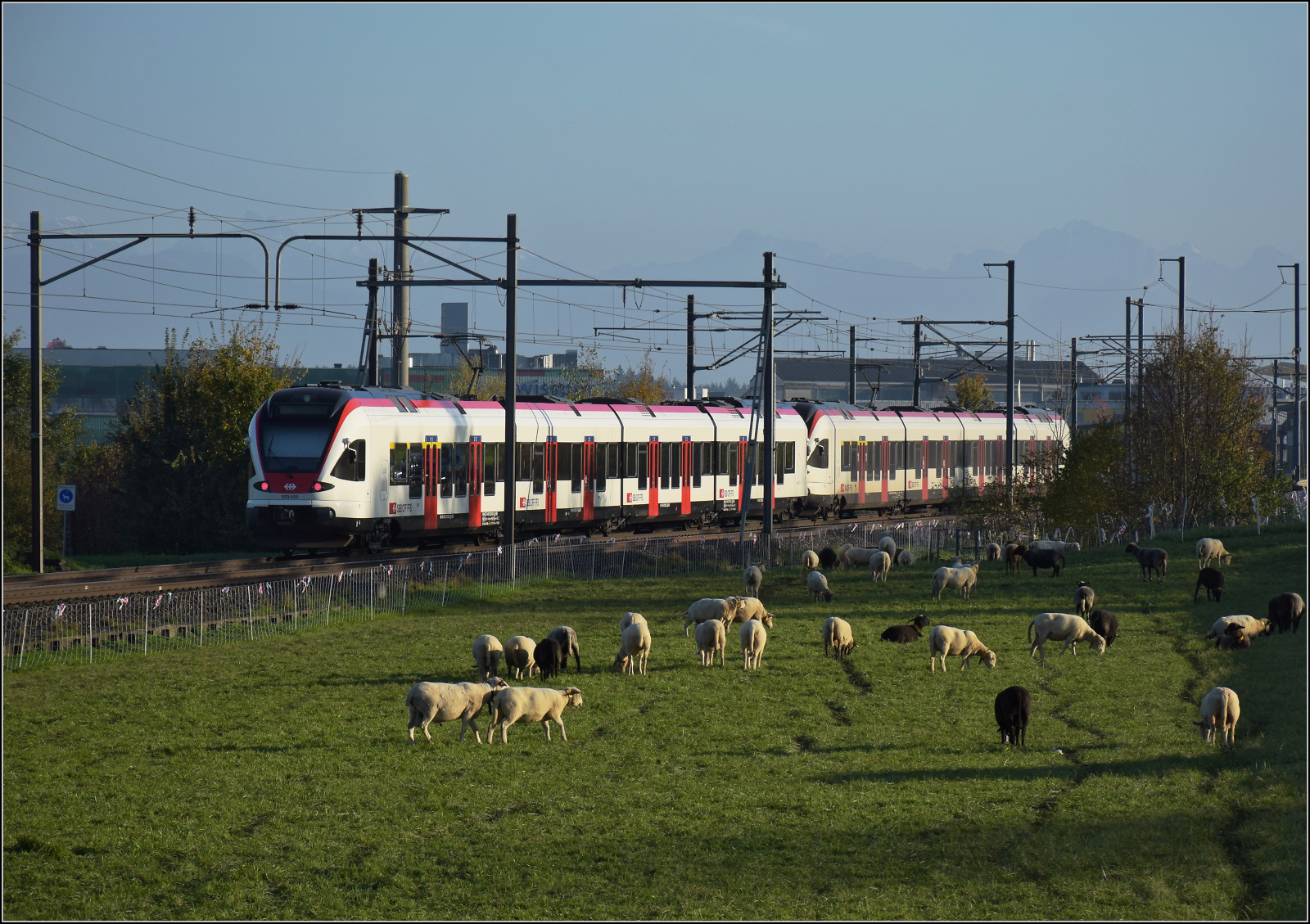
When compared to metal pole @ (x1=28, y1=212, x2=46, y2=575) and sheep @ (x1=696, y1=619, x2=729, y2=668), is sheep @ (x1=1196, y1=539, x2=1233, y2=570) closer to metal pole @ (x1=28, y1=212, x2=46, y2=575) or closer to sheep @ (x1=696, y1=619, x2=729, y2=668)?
sheep @ (x1=696, y1=619, x2=729, y2=668)

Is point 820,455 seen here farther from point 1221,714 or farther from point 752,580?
point 1221,714

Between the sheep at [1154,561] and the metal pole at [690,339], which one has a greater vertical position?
the metal pole at [690,339]

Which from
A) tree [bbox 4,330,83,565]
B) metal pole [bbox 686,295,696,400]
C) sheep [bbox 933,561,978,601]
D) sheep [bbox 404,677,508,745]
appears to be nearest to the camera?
sheep [bbox 404,677,508,745]

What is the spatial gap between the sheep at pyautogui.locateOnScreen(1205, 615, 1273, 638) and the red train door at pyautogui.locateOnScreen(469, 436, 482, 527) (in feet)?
71.3

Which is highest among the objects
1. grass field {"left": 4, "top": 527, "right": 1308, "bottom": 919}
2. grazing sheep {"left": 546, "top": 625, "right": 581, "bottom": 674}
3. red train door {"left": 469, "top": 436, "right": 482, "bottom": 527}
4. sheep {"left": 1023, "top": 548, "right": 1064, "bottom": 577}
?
red train door {"left": 469, "top": 436, "right": 482, "bottom": 527}

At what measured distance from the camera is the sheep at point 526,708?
16.9 meters

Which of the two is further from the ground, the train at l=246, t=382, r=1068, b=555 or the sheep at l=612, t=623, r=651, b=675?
the train at l=246, t=382, r=1068, b=555

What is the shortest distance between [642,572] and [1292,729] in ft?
70.9

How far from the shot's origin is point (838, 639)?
74.7 feet

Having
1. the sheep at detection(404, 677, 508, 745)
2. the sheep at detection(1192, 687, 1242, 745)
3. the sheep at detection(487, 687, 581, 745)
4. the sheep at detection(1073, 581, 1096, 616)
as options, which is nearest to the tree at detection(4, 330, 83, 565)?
the sheep at detection(404, 677, 508, 745)

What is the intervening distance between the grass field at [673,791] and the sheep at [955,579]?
6220 mm

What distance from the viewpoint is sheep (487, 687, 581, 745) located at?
1691 cm

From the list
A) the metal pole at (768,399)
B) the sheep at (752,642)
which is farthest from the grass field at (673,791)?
the metal pole at (768,399)

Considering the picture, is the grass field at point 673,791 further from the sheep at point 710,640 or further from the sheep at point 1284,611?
the sheep at point 1284,611
